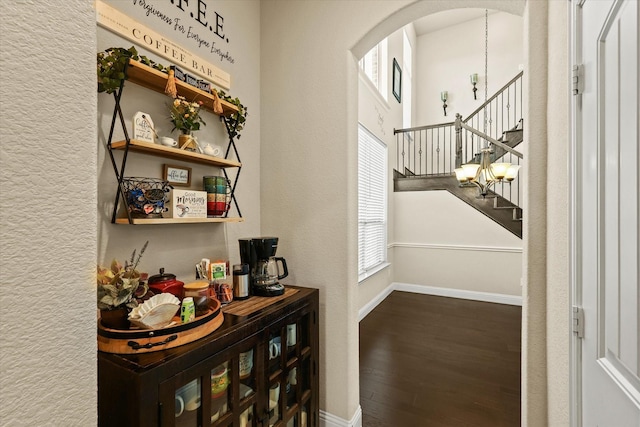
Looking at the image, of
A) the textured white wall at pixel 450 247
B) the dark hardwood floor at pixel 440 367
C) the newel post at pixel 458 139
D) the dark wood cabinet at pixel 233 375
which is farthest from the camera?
the newel post at pixel 458 139

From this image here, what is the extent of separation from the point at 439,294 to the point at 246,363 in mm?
4357

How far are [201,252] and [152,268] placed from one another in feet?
0.95

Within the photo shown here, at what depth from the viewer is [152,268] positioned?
1403 mm

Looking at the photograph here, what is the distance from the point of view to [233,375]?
A: 1.20 meters

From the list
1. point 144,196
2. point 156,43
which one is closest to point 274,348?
point 144,196

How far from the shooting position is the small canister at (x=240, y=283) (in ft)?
5.22

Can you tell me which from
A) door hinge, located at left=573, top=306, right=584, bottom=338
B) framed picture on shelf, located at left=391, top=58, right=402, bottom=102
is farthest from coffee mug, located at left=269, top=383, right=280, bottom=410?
framed picture on shelf, located at left=391, top=58, right=402, bottom=102

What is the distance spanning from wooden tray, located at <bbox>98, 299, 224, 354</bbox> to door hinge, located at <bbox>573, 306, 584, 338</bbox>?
135cm

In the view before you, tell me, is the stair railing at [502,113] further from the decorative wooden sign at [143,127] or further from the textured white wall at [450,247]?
the decorative wooden sign at [143,127]

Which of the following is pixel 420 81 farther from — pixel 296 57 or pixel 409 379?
pixel 409 379

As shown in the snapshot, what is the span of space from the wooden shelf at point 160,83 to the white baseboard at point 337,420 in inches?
77.6

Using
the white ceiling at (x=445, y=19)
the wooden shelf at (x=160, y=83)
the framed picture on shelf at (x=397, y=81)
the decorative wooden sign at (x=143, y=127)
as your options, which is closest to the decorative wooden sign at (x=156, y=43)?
the wooden shelf at (x=160, y=83)

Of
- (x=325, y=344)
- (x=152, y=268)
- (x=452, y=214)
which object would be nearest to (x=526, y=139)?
(x=325, y=344)

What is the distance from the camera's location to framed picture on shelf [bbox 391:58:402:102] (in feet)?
16.7
